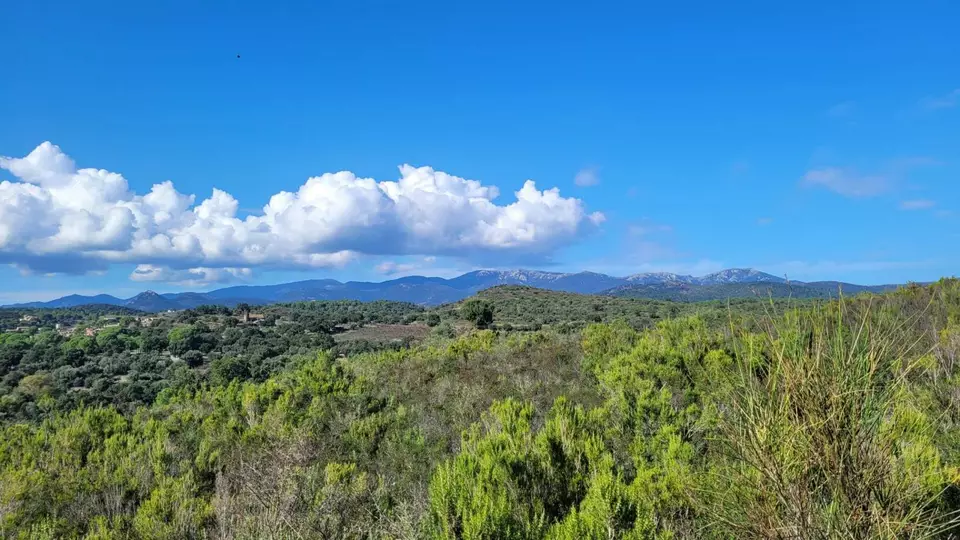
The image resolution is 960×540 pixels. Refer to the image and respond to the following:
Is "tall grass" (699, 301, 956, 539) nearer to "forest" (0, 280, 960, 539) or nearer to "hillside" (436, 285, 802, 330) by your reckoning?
"forest" (0, 280, 960, 539)

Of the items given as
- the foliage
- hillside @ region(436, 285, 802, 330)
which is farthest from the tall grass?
the foliage

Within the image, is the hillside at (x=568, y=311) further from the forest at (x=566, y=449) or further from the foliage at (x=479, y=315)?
the forest at (x=566, y=449)

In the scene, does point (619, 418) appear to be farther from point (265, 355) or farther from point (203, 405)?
point (265, 355)

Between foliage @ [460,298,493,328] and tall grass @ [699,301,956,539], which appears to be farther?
foliage @ [460,298,493,328]

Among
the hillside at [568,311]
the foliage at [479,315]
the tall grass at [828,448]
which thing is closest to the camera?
the tall grass at [828,448]

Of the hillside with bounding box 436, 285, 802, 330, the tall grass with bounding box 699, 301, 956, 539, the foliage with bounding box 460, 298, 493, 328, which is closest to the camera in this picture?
the tall grass with bounding box 699, 301, 956, 539

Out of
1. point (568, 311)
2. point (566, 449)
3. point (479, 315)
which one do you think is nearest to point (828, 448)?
point (566, 449)

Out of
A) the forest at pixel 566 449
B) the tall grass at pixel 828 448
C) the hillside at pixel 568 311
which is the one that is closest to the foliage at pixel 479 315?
the hillside at pixel 568 311

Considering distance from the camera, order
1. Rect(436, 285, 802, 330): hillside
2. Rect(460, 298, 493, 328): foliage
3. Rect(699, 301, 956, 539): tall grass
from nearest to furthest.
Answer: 1. Rect(699, 301, 956, 539): tall grass
2. Rect(436, 285, 802, 330): hillside
3. Rect(460, 298, 493, 328): foliage
